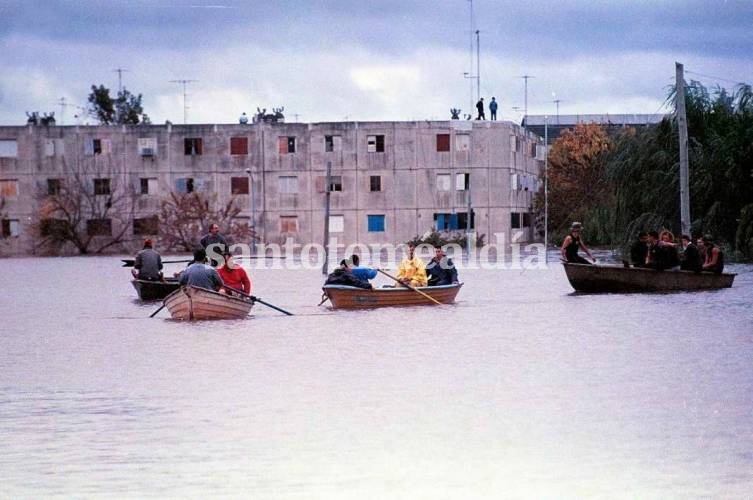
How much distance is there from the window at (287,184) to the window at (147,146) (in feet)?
25.5

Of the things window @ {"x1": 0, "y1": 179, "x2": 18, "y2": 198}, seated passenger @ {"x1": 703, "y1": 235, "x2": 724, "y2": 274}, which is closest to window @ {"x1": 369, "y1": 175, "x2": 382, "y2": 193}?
window @ {"x1": 0, "y1": 179, "x2": 18, "y2": 198}

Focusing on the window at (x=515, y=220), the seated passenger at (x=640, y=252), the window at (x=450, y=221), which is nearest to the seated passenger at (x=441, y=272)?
the seated passenger at (x=640, y=252)

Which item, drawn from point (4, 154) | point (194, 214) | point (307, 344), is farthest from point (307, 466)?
point (4, 154)

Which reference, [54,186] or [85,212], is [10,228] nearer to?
[54,186]

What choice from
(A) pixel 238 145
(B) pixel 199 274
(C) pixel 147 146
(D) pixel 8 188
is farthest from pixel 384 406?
(D) pixel 8 188

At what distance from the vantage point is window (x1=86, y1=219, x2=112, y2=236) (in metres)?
81.4

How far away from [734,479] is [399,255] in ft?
189

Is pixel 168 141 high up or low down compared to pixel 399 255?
up

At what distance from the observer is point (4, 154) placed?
267 ft

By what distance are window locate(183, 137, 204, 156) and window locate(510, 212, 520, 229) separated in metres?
19.0

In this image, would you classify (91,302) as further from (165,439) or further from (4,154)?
(4,154)

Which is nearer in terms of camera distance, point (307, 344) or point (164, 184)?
point (307, 344)

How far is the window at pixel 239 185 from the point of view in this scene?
79.9 m

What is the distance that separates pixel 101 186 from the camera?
8119cm
